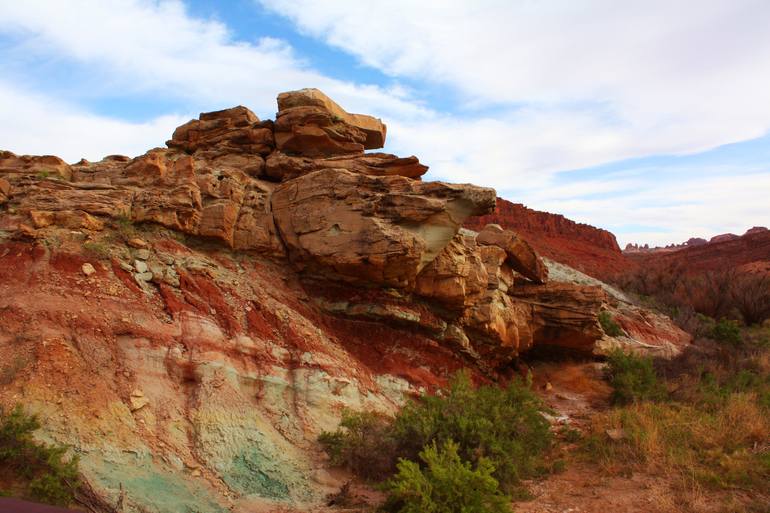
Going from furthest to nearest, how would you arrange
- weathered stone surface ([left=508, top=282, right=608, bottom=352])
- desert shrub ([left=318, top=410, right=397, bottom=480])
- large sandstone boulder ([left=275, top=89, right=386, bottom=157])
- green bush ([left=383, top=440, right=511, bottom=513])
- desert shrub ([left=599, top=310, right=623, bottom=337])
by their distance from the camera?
desert shrub ([left=599, top=310, right=623, bottom=337]) < weathered stone surface ([left=508, top=282, right=608, bottom=352]) < large sandstone boulder ([left=275, top=89, right=386, bottom=157]) < desert shrub ([left=318, top=410, right=397, bottom=480]) < green bush ([left=383, top=440, right=511, bottom=513])

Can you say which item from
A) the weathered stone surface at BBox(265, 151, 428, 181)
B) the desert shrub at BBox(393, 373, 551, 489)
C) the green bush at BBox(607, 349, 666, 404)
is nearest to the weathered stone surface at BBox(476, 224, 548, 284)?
the green bush at BBox(607, 349, 666, 404)

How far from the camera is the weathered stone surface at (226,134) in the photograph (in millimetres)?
11922

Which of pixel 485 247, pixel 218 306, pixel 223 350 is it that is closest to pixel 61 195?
pixel 218 306

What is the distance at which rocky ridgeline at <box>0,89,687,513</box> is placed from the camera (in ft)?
22.7

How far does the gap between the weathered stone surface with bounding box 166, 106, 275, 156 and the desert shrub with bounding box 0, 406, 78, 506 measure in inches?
274

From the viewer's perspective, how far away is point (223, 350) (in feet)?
27.3

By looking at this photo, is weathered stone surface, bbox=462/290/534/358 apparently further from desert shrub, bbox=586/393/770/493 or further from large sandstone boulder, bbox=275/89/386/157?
large sandstone boulder, bbox=275/89/386/157

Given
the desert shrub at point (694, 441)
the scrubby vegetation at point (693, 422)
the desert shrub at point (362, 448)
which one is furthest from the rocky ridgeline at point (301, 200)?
the desert shrub at point (694, 441)

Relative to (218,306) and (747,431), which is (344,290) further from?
(747,431)

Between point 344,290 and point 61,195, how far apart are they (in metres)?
4.78

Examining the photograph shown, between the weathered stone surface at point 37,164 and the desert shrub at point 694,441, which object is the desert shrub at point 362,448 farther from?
the weathered stone surface at point 37,164

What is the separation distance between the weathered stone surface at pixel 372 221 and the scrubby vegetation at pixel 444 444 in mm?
2317

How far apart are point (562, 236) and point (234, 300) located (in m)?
55.5

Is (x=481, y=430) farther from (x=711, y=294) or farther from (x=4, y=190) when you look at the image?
(x=711, y=294)
